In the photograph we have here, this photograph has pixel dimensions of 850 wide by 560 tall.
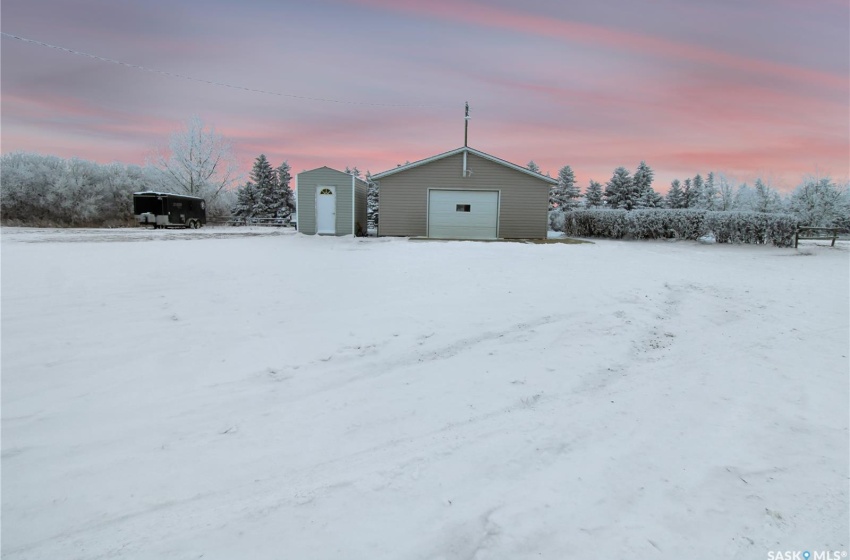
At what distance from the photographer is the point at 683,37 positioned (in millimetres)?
11695

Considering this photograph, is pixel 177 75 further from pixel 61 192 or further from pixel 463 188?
pixel 61 192

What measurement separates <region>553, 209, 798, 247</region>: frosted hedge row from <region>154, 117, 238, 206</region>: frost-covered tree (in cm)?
2911

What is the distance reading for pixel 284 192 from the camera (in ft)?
125

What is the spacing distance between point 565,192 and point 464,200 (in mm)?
27506

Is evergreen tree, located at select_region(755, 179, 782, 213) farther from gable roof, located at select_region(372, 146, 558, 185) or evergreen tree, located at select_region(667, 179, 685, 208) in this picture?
gable roof, located at select_region(372, 146, 558, 185)

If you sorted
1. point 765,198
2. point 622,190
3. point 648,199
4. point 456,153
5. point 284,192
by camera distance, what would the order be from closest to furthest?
point 456,153 → point 648,199 → point 622,190 → point 284,192 → point 765,198

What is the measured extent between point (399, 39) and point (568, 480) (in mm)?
15662

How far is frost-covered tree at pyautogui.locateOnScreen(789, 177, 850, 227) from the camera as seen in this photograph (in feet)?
103

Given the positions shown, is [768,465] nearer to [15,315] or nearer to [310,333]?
[310,333]

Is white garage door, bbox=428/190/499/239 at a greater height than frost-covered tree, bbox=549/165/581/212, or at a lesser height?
lesser

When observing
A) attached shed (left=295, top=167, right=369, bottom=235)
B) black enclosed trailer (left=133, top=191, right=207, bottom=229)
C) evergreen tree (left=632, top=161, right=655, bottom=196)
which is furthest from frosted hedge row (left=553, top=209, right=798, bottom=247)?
black enclosed trailer (left=133, top=191, right=207, bottom=229)

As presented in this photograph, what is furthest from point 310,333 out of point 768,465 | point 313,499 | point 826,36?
point 826,36

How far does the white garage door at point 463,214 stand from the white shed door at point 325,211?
480 cm

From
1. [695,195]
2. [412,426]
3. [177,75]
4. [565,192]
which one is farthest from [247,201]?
[695,195]
